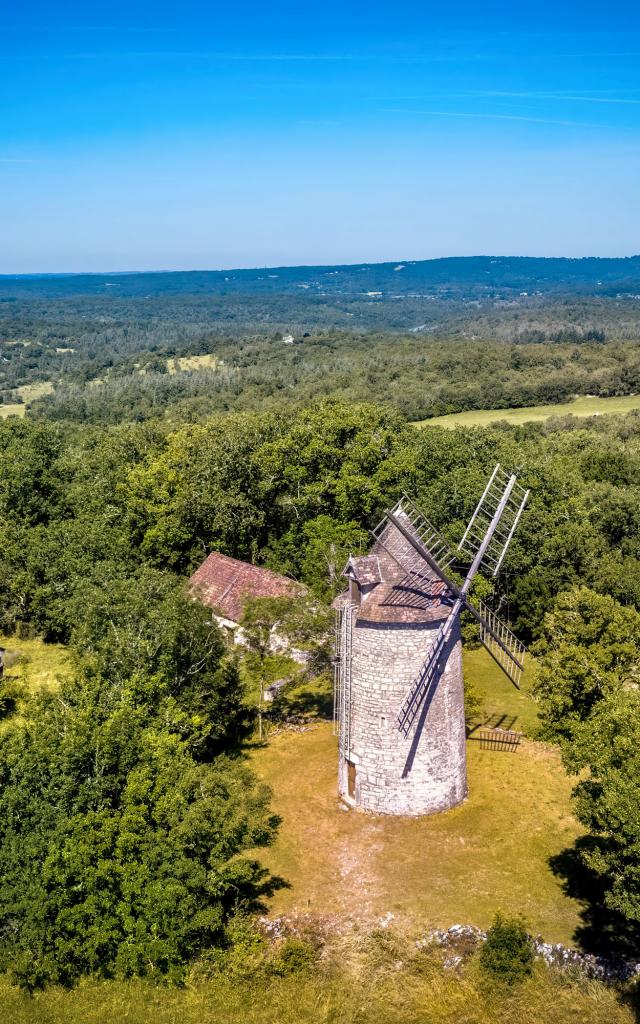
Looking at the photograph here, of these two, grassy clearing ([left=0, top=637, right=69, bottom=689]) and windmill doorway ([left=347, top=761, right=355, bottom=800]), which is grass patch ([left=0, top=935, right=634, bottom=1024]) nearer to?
windmill doorway ([left=347, top=761, right=355, bottom=800])

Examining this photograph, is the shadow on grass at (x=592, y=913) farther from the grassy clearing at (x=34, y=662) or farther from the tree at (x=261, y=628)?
the grassy clearing at (x=34, y=662)

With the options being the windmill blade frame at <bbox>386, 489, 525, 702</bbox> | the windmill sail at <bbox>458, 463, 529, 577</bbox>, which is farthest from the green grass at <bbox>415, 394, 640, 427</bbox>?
the windmill blade frame at <bbox>386, 489, 525, 702</bbox>

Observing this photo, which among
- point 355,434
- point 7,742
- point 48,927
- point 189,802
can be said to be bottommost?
point 48,927

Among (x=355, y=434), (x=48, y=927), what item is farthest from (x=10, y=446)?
(x=48, y=927)

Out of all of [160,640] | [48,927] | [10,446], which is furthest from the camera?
[10,446]

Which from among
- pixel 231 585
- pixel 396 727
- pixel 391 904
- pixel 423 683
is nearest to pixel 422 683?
pixel 423 683

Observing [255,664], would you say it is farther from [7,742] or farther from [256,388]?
[256,388]
